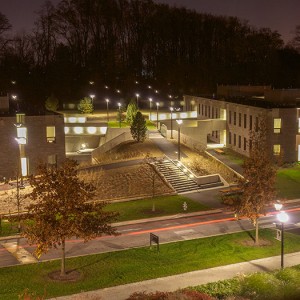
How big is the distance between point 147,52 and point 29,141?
2382 inches

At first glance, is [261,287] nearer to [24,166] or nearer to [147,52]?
[24,166]

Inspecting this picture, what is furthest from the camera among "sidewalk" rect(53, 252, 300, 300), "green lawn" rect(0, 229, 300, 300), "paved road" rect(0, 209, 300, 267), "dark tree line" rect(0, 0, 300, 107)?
"dark tree line" rect(0, 0, 300, 107)

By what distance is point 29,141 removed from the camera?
45.8m

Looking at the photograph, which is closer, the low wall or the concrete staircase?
the concrete staircase

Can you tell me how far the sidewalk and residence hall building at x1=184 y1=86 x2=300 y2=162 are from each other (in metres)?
26.6

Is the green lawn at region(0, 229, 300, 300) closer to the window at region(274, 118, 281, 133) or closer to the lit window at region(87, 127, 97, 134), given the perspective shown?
the window at region(274, 118, 281, 133)

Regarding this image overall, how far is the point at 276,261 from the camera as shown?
2461 cm

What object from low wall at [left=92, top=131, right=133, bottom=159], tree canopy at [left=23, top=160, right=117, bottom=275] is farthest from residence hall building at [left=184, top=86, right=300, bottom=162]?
tree canopy at [left=23, top=160, right=117, bottom=275]

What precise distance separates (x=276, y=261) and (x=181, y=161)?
74.4 feet

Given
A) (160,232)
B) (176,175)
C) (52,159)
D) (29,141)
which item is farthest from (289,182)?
(29,141)

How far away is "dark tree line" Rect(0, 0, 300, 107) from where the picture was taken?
3612 inches

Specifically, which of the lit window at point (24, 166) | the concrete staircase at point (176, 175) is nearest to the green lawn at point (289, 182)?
the concrete staircase at point (176, 175)

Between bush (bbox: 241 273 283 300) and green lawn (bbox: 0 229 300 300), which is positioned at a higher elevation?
bush (bbox: 241 273 283 300)

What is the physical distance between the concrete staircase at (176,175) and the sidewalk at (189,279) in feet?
54.4
